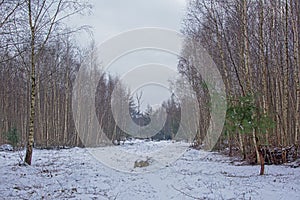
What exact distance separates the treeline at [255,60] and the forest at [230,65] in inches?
1.1

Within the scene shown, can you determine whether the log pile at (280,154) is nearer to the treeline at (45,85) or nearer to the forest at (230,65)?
the forest at (230,65)

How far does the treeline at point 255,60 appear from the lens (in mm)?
11039

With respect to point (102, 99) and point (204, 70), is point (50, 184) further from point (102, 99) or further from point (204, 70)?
point (102, 99)

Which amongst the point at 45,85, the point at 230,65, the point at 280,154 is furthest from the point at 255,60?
the point at 45,85

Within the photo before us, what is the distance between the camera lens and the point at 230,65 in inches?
750

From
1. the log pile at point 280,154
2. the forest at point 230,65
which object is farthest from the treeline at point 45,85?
the log pile at point 280,154

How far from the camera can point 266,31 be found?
16.4 metres

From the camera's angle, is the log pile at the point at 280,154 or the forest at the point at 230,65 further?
the log pile at the point at 280,154

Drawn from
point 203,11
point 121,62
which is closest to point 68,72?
point 121,62

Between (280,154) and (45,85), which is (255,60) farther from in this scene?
(45,85)

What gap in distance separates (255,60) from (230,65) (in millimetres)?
1546

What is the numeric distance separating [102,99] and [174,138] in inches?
648

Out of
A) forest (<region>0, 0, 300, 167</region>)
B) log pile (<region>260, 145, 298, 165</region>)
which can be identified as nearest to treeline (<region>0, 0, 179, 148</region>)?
forest (<region>0, 0, 300, 167</region>)

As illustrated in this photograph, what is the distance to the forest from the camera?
10875 mm
